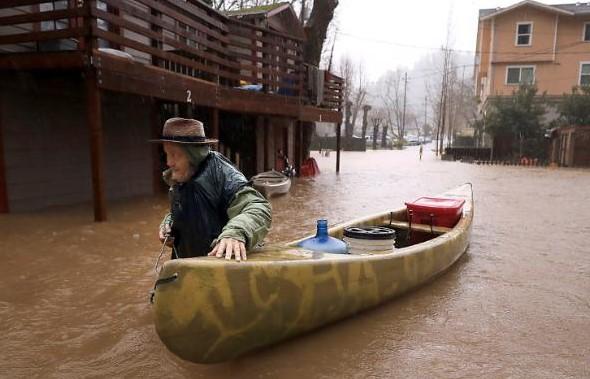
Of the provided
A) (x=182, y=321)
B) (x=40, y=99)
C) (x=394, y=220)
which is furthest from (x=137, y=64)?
(x=182, y=321)

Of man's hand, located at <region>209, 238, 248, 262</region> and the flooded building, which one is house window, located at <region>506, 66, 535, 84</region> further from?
man's hand, located at <region>209, 238, 248, 262</region>

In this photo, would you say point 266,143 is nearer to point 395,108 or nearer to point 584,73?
A: point 584,73

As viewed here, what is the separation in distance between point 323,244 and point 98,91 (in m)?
4.77

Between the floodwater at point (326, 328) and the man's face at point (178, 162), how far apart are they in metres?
1.29

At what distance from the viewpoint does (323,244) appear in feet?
12.2

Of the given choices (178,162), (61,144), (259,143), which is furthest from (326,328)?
(259,143)

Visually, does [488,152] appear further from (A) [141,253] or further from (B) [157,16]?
(A) [141,253]

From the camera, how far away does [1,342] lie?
3.28 meters

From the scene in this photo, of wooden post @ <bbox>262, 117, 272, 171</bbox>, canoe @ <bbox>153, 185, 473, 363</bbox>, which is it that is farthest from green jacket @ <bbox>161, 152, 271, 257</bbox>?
wooden post @ <bbox>262, 117, 272, 171</bbox>

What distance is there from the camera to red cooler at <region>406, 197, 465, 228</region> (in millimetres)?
5785

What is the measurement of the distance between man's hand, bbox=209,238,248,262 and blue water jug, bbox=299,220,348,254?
1.18 metres

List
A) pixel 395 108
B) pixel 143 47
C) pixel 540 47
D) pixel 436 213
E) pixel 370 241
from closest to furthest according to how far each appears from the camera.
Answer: pixel 370 241
pixel 436 213
pixel 143 47
pixel 540 47
pixel 395 108

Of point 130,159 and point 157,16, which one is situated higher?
point 157,16

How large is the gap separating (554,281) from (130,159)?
8499 mm
